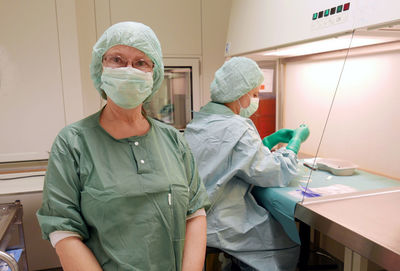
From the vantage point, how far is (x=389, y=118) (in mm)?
1425

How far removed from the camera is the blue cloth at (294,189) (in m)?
1.41

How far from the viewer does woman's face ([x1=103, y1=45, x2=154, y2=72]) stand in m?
0.96

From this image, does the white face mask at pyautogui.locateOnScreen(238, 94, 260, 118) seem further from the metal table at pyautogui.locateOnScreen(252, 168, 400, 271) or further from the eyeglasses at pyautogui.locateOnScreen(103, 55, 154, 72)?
the eyeglasses at pyautogui.locateOnScreen(103, 55, 154, 72)

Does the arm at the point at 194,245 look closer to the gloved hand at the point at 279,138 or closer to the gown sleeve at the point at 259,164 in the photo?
the gown sleeve at the point at 259,164

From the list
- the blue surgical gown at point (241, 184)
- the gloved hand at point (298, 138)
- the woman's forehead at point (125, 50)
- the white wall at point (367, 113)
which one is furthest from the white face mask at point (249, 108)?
the woman's forehead at point (125, 50)

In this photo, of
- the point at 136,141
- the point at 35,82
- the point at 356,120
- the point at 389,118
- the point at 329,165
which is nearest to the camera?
the point at 136,141

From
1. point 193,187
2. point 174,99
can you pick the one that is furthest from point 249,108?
point 174,99

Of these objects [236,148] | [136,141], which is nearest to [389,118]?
[236,148]

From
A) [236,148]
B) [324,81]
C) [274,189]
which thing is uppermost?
[324,81]

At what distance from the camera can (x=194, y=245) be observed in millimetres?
1089

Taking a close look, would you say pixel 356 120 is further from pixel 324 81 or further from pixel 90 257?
pixel 90 257

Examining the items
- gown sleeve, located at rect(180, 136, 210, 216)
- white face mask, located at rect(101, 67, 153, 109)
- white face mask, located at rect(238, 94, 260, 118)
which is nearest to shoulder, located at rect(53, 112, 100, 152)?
white face mask, located at rect(101, 67, 153, 109)

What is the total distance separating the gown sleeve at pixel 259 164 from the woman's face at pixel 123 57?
0.70 meters

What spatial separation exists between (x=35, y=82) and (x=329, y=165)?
187 centimetres
